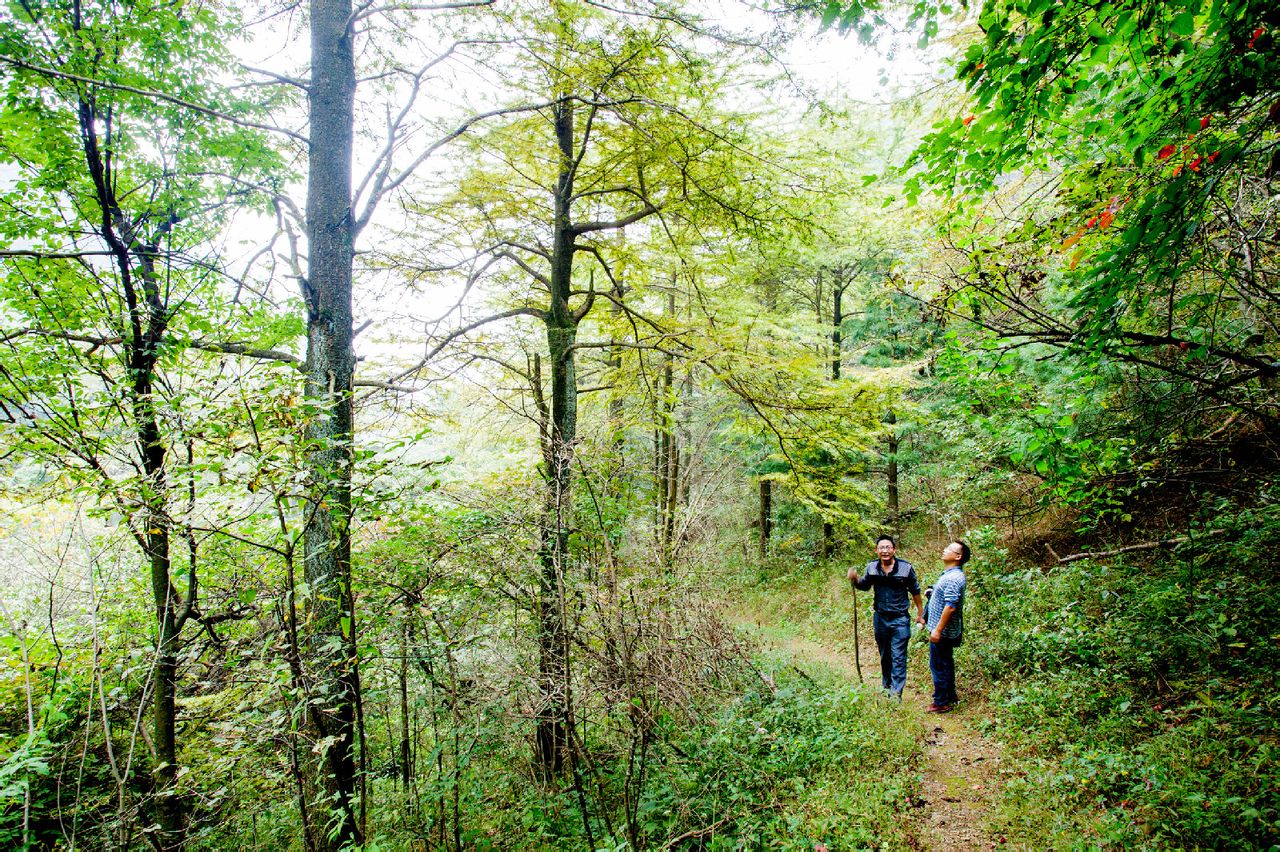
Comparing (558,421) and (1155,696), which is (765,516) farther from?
(1155,696)

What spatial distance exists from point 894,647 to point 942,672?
54cm

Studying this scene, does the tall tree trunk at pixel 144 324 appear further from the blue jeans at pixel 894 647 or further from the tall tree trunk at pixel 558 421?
the blue jeans at pixel 894 647

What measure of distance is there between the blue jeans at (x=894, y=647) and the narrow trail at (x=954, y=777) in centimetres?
27

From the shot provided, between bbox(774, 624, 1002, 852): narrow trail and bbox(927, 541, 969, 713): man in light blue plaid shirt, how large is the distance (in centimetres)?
21

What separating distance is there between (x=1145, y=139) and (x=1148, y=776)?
416cm

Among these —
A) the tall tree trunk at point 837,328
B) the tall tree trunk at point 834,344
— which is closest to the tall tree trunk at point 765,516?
the tall tree trunk at point 834,344

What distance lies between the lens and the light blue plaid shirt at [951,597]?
19.1ft

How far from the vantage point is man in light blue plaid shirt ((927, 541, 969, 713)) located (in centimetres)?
582

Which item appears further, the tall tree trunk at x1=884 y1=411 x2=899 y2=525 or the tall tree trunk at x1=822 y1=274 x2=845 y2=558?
the tall tree trunk at x1=822 y1=274 x2=845 y2=558

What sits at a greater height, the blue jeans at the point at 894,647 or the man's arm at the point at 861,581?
the man's arm at the point at 861,581

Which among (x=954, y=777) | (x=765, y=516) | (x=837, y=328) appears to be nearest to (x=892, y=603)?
(x=954, y=777)

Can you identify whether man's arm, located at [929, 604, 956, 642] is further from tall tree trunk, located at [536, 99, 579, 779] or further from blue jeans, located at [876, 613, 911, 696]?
tall tree trunk, located at [536, 99, 579, 779]

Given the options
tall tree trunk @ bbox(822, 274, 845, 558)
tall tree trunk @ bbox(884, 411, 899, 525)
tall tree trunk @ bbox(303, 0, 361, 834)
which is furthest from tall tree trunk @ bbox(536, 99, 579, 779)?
tall tree trunk @ bbox(884, 411, 899, 525)

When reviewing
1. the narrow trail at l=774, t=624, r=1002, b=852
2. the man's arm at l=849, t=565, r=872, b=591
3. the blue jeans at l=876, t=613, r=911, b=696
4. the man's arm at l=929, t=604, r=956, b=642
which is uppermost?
the man's arm at l=849, t=565, r=872, b=591
